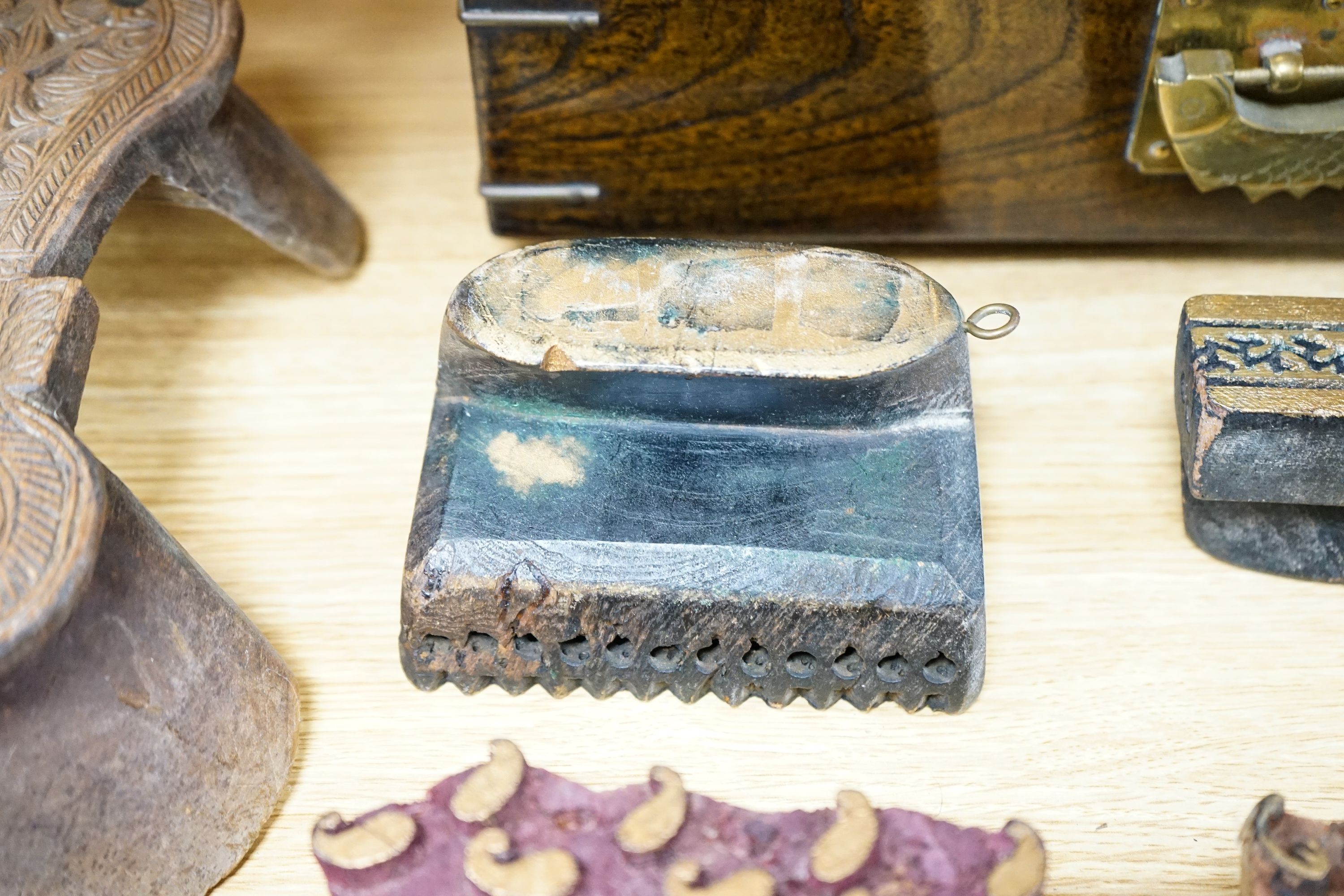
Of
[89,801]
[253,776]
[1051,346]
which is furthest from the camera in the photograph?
[1051,346]

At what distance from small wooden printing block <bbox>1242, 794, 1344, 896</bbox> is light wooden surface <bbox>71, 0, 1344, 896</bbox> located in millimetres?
39

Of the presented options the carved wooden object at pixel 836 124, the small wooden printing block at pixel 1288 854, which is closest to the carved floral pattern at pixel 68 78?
the carved wooden object at pixel 836 124

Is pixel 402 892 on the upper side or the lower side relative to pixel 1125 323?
lower

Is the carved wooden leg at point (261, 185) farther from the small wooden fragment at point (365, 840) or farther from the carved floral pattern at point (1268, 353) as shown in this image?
the carved floral pattern at point (1268, 353)

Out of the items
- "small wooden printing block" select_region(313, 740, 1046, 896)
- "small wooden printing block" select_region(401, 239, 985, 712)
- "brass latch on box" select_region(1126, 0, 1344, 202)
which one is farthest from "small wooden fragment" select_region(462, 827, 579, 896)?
"brass latch on box" select_region(1126, 0, 1344, 202)

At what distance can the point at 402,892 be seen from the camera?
2.96ft

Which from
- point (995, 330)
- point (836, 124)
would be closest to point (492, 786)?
point (995, 330)

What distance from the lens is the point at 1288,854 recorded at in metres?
0.89

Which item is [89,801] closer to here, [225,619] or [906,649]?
[225,619]

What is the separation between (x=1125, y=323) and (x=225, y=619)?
831mm

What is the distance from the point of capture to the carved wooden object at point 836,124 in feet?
3.65

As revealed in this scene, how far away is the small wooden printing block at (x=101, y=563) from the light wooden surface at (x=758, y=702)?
0.09 metres

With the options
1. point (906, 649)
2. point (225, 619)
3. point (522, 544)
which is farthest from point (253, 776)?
point (906, 649)

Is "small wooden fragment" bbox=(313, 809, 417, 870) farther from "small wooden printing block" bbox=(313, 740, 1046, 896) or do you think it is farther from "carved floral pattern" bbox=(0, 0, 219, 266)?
"carved floral pattern" bbox=(0, 0, 219, 266)
